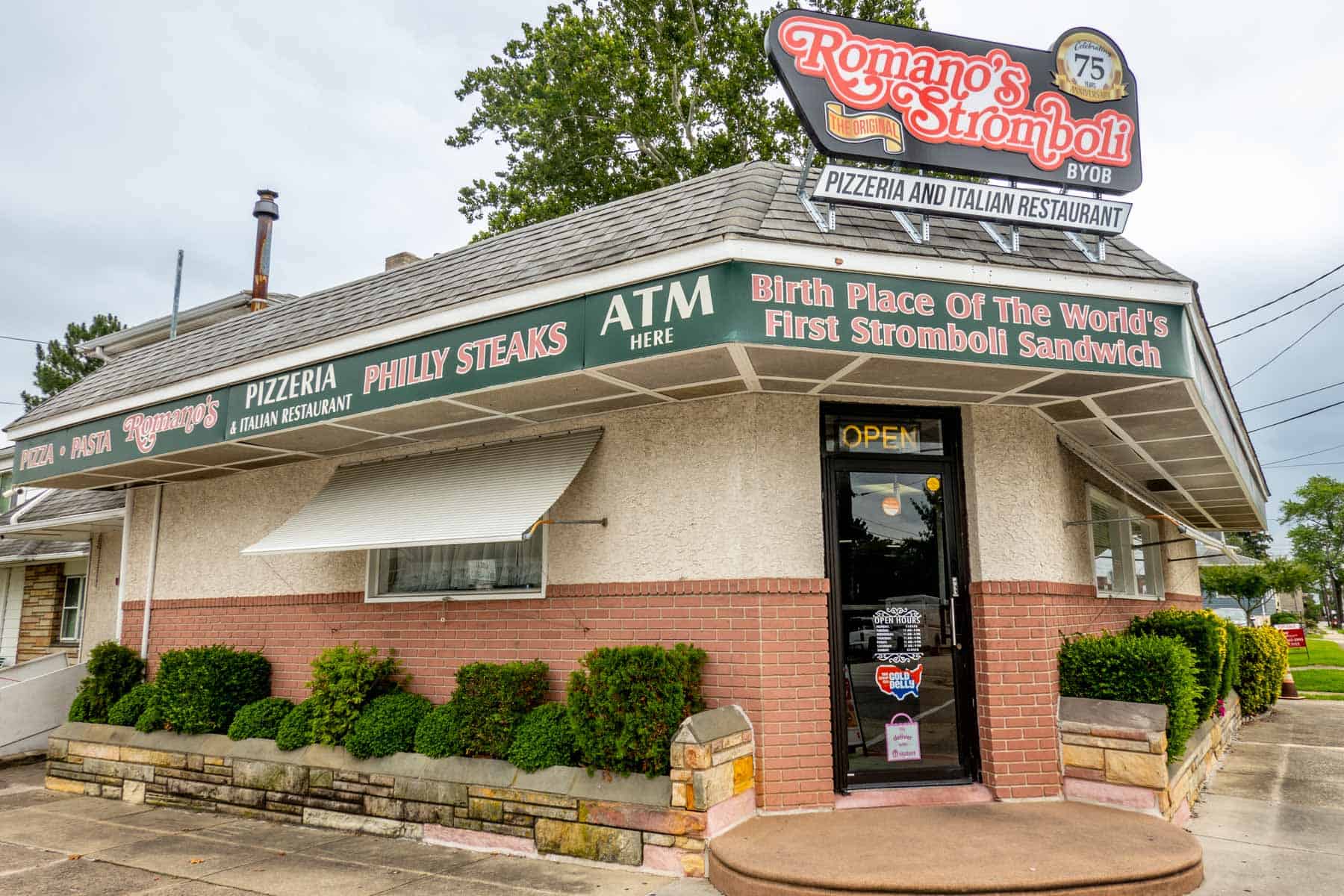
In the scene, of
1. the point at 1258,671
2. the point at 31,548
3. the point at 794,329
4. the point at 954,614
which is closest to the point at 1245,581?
the point at 1258,671

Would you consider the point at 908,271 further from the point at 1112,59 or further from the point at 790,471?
the point at 1112,59

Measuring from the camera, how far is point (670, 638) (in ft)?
19.8

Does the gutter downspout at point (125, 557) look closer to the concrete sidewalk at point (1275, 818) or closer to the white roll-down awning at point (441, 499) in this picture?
the white roll-down awning at point (441, 499)

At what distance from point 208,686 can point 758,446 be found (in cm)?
569

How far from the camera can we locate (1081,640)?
6.47 metres

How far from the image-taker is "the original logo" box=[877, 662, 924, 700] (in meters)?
6.11

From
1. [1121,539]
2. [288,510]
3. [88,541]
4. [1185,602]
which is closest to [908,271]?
[1121,539]

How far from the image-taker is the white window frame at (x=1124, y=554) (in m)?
7.95

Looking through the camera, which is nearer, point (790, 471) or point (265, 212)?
point (790, 471)

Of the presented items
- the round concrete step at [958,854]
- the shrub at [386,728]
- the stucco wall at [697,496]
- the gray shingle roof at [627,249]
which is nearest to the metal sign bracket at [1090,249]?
the gray shingle roof at [627,249]

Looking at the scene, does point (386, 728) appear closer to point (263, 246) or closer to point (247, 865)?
point (247, 865)

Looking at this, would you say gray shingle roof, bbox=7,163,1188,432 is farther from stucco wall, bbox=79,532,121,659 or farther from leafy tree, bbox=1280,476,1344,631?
leafy tree, bbox=1280,476,1344,631

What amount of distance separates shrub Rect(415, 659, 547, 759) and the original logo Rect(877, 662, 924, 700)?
2503 mm

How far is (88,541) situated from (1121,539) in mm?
14752
